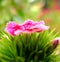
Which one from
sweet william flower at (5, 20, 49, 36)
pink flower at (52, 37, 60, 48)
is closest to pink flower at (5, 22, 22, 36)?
sweet william flower at (5, 20, 49, 36)

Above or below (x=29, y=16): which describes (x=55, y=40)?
below

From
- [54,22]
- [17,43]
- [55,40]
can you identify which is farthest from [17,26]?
[54,22]

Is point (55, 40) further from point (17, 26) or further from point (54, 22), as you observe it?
point (54, 22)

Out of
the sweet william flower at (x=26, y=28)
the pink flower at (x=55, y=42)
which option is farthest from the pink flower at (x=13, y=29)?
the pink flower at (x=55, y=42)

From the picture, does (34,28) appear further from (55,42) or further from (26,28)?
(55,42)

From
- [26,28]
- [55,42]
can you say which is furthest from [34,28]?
[55,42]

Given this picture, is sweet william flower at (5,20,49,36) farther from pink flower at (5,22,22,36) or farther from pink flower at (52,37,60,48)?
pink flower at (52,37,60,48)

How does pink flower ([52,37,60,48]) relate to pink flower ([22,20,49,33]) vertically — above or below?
below

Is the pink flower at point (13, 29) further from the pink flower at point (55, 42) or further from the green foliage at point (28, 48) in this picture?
the pink flower at point (55, 42)
